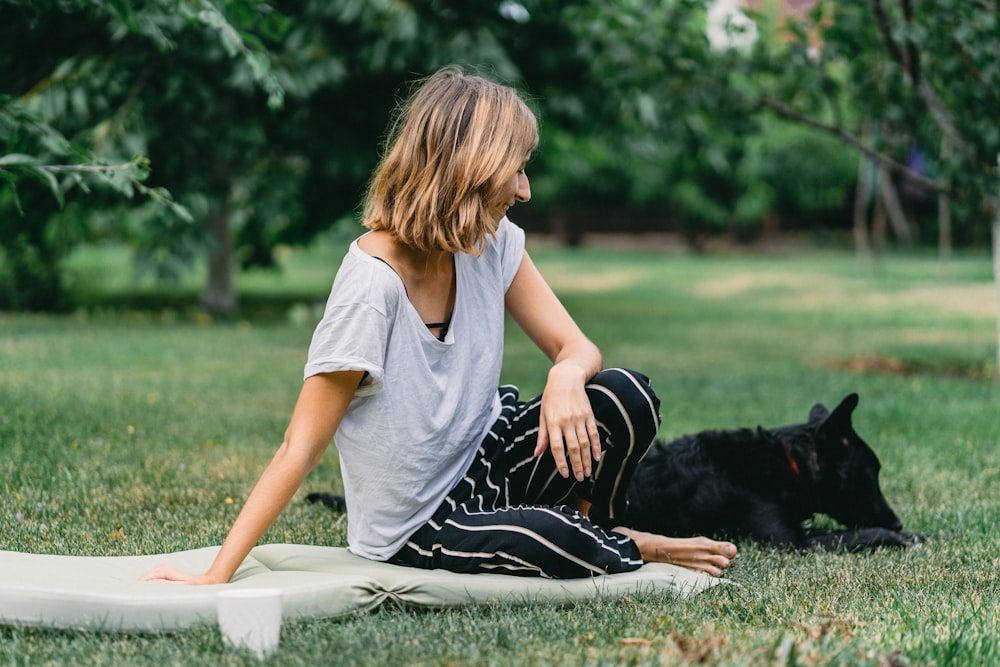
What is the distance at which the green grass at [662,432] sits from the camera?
2680mm

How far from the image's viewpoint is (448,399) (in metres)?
3.23

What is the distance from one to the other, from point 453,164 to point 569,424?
78cm

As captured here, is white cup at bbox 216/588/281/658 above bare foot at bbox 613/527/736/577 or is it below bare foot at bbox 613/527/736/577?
above

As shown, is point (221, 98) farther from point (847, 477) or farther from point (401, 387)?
point (401, 387)

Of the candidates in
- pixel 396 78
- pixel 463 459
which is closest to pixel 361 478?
pixel 463 459

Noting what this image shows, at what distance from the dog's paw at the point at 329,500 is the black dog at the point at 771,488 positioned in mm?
1098

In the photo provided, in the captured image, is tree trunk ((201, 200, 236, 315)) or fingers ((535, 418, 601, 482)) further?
tree trunk ((201, 200, 236, 315))

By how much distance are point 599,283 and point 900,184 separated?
1480 centimetres

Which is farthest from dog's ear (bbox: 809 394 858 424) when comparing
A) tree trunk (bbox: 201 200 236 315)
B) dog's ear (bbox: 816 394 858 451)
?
tree trunk (bbox: 201 200 236 315)

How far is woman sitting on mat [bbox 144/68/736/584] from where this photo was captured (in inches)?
118

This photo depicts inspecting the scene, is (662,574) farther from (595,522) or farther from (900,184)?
(900,184)

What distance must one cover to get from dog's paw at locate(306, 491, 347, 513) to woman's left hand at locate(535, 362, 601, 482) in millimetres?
1327

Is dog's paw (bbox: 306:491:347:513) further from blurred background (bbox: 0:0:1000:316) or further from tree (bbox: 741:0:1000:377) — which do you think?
tree (bbox: 741:0:1000:377)

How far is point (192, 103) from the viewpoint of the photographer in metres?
11.7
